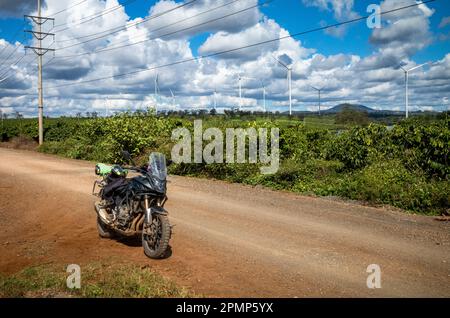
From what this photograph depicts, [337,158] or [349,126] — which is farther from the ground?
[349,126]

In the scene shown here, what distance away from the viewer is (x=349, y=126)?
16.0 meters

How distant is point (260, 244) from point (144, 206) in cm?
228

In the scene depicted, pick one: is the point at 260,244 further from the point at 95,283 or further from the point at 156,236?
the point at 95,283

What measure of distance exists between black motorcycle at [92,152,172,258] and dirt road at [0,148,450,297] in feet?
1.14

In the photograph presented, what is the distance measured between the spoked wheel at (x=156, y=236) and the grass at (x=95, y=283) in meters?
0.46

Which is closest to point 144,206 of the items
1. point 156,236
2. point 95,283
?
point 156,236

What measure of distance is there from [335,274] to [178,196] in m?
7.36

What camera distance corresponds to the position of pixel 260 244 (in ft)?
25.3

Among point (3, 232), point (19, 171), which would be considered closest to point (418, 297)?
point (3, 232)

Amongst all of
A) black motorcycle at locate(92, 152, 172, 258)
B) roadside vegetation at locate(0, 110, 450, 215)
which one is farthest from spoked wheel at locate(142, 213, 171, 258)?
roadside vegetation at locate(0, 110, 450, 215)

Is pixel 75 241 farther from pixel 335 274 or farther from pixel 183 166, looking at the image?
pixel 183 166

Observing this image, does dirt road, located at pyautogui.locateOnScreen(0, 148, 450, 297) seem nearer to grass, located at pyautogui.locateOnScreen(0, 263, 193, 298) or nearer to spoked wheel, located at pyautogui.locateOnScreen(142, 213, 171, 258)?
spoked wheel, located at pyautogui.locateOnScreen(142, 213, 171, 258)

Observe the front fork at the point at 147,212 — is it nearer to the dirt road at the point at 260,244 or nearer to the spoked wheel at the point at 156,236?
the spoked wheel at the point at 156,236

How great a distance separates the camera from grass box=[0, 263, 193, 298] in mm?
5191
